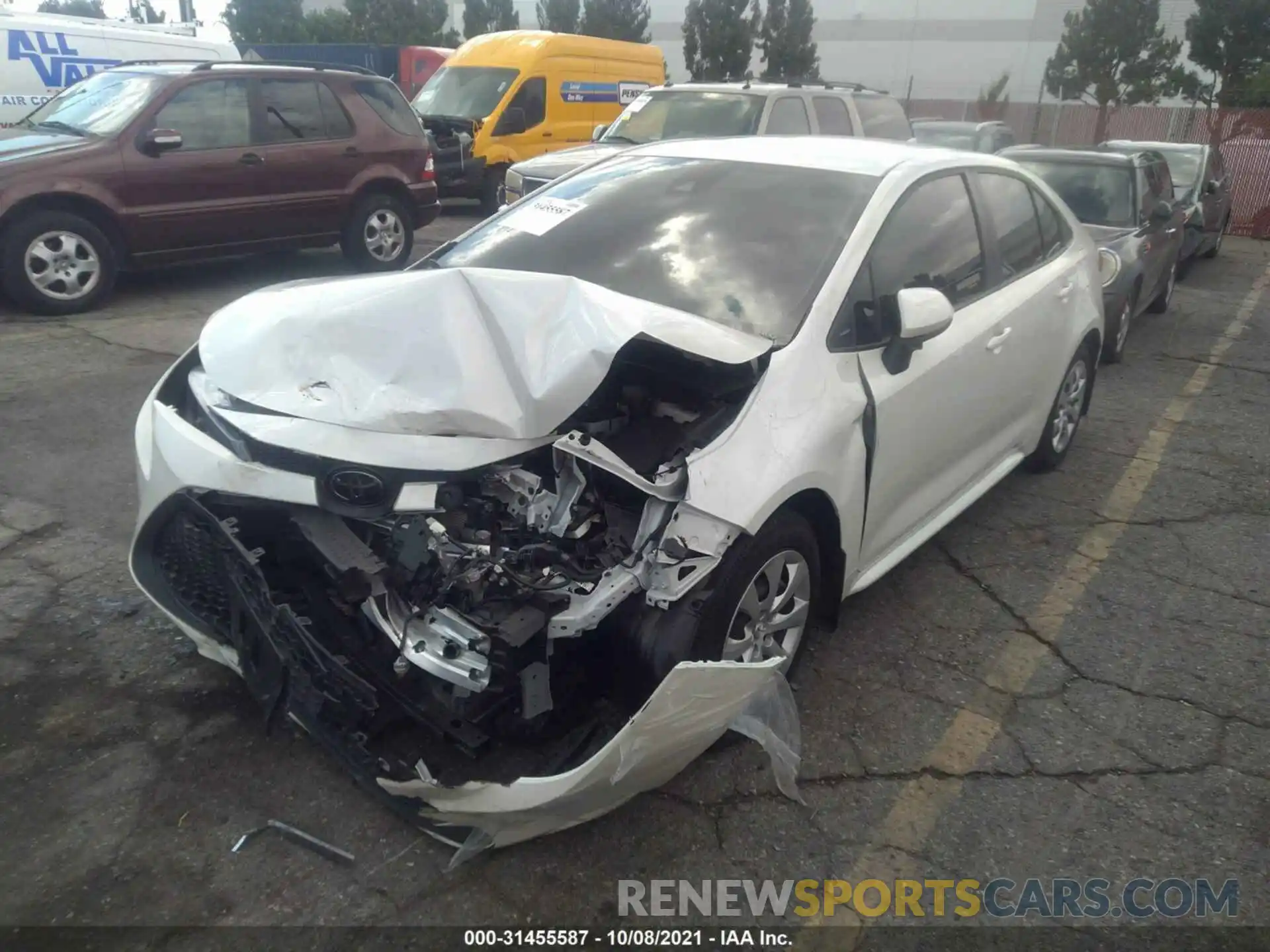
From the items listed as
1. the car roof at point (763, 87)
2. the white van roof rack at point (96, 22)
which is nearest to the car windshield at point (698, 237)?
the car roof at point (763, 87)

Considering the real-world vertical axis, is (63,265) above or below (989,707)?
above

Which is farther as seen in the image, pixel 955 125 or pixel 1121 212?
pixel 955 125

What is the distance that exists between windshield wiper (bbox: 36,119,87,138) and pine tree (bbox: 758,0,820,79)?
26497mm

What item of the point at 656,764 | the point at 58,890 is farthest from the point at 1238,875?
the point at 58,890

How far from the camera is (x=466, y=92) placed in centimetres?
1358

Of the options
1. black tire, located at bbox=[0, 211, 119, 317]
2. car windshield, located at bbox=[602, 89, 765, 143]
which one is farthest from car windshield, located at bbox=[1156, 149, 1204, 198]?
black tire, located at bbox=[0, 211, 119, 317]

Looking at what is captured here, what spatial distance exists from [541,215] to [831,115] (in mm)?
7232

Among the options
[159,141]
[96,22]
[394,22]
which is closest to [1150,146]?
[159,141]

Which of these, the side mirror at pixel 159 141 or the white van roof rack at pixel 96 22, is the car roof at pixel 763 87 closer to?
the side mirror at pixel 159 141

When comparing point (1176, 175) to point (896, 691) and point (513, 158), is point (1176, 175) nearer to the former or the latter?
point (513, 158)

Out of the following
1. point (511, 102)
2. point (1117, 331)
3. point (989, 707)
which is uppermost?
point (511, 102)

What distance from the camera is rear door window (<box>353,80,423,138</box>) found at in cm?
914

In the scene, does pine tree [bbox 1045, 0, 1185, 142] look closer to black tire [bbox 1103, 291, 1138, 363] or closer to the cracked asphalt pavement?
black tire [bbox 1103, 291, 1138, 363]

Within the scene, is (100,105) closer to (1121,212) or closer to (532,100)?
(532,100)
